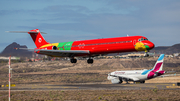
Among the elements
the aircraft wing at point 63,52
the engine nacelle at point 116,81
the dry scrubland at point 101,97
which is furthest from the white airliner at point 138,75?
the dry scrubland at point 101,97

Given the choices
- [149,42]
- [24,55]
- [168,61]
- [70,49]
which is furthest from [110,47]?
[168,61]

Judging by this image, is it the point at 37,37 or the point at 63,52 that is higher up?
the point at 37,37

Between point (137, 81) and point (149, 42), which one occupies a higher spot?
point (149, 42)

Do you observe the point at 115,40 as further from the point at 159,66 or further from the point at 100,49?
the point at 159,66

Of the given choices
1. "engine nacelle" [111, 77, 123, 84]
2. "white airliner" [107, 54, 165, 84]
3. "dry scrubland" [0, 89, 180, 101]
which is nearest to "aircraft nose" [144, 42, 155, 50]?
"dry scrubland" [0, 89, 180, 101]

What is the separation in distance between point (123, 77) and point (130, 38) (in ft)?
139

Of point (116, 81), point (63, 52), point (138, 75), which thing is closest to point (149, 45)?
point (63, 52)

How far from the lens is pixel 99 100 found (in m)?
39.8

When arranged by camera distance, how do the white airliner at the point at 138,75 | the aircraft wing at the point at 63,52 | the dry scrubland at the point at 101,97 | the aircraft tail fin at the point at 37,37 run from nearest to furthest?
the dry scrubland at the point at 101,97 < the aircraft wing at the point at 63,52 < the aircraft tail fin at the point at 37,37 < the white airliner at the point at 138,75

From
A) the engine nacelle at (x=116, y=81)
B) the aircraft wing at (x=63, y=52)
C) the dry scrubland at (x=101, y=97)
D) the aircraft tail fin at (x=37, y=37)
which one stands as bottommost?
the engine nacelle at (x=116, y=81)

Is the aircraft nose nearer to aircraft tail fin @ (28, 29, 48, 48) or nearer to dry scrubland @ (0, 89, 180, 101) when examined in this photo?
dry scrubland @ (0, 89, 180, 101)

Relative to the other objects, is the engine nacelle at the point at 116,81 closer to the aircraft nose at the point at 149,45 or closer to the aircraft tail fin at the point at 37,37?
the aircraft tail fin at the point at 37,37

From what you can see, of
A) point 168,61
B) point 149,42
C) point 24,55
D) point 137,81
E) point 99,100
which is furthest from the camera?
point 168,61

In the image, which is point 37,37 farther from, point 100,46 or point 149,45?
point 149,45
